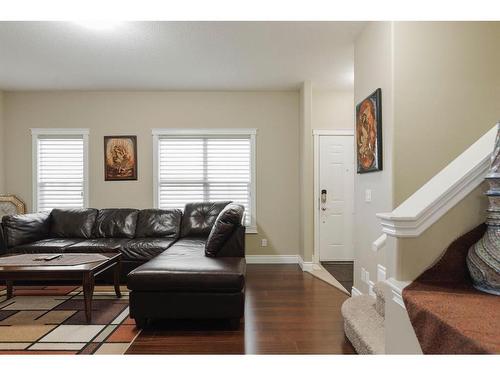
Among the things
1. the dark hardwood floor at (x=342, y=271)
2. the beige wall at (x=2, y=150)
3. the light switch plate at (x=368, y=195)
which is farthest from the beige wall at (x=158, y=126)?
the light switch plate at (x=368, y=195)

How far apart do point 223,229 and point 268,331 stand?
1.01 m

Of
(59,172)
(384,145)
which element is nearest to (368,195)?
(384,145)

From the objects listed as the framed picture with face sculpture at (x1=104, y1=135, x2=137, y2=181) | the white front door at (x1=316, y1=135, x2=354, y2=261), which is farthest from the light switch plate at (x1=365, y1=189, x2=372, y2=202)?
the framed picture with face sculpture at (x1=104, y1=135, x2=137, y2=181)

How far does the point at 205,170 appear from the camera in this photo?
5.40m

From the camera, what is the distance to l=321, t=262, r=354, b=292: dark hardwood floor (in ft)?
13.8

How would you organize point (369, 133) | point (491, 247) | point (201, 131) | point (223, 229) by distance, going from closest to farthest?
point (491, 247)
point (369, 133)
point (223, 229)
point (201, 131)

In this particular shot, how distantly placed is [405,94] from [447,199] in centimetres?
162

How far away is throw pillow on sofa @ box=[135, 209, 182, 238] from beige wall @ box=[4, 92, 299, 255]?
595mm

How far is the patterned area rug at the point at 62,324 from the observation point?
7.74 feet

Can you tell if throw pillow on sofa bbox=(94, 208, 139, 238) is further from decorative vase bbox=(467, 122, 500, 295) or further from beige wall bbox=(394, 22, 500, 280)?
decorative vase bbox=(467, 122, 500, 295)

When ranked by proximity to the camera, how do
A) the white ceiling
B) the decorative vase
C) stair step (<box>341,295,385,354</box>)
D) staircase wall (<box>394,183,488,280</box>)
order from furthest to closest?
the white ceiling
stair step (<box>341,295,385,354</box>)
staircase wall (<box>394,183,488,280</box>)
the decorative vase

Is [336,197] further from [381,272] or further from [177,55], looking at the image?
[177,55]

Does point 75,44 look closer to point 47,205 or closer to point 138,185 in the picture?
point 138,185
